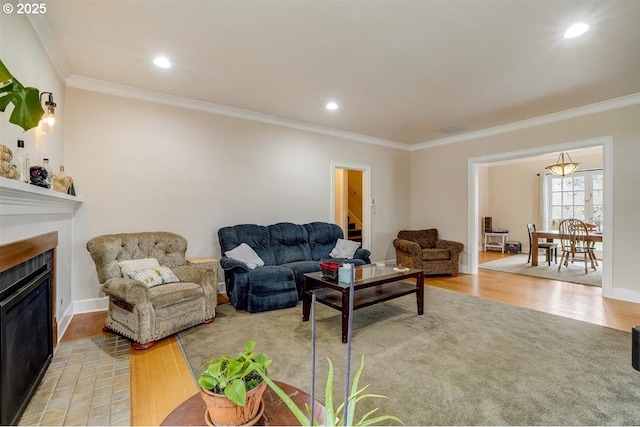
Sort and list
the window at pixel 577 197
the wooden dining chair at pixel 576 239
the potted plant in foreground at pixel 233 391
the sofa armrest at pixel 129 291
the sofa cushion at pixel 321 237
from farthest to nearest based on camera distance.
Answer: the window at pixel 577 197 < the wooden dining chair at pixel 576 239 < the sofa cushion at pixel 321 237 < the sofa armrest at pixel 129 291 < the potted plant in foreground at pixel 233 391

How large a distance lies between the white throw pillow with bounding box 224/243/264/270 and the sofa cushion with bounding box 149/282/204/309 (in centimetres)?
83

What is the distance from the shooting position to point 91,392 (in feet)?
6.80

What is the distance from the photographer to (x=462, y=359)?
8.25 ft

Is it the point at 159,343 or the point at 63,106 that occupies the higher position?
the point at 63,106

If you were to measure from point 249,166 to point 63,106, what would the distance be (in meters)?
2.29

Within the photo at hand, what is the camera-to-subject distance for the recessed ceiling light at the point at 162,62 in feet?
10.1

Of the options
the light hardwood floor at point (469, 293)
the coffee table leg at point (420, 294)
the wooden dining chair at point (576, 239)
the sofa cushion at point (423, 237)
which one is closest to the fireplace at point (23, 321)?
the light hardwood floor at point (469, 293)

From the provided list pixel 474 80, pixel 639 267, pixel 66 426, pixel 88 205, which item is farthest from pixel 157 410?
pixel 639 267

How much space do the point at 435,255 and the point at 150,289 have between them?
15.3 ft

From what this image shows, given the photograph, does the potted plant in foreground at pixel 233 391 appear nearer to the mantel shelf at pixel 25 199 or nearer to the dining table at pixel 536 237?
the mantel shelf at pixel 25 199

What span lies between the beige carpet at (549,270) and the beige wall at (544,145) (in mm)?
1056

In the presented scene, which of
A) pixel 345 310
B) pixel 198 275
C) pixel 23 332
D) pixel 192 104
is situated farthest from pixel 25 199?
pixel 192 104

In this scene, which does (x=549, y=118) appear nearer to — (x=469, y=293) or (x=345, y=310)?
(x=469, y=293)

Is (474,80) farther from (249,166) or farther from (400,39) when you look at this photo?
(249,166)
